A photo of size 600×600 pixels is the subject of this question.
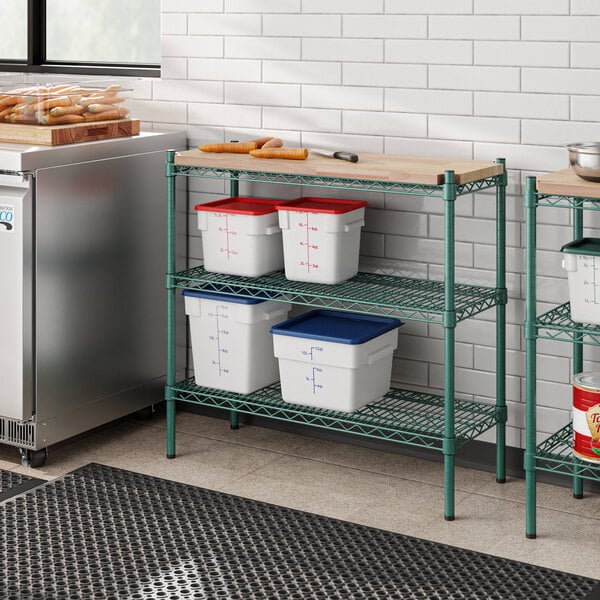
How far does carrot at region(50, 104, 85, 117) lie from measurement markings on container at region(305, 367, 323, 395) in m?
1.26

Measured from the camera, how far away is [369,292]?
364 centimetres

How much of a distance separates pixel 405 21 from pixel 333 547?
68.4 inches

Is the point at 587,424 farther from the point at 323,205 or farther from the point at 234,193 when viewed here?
the point at 234,193

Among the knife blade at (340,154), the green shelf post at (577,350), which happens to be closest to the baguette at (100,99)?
the knife blade at (340,154)

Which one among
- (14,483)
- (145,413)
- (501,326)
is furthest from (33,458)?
(501,326)

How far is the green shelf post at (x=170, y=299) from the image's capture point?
3.77 m

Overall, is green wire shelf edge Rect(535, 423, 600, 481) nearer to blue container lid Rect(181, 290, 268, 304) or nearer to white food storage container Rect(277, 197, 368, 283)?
white food storage container Rect(277, 197, 368, 283)

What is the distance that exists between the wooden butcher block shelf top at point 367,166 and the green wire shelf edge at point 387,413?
0.79m

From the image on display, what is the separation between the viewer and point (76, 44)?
467 cm

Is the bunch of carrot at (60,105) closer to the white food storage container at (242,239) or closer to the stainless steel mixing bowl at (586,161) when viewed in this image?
the white food storage container at (242,239)

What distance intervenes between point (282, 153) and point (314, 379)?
743 mm

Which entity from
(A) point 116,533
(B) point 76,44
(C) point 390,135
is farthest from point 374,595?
(B) point 76,44

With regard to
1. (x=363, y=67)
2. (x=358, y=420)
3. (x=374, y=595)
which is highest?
(x=363, y=67)

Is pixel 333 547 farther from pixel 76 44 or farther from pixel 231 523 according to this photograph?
pixel 76 44
